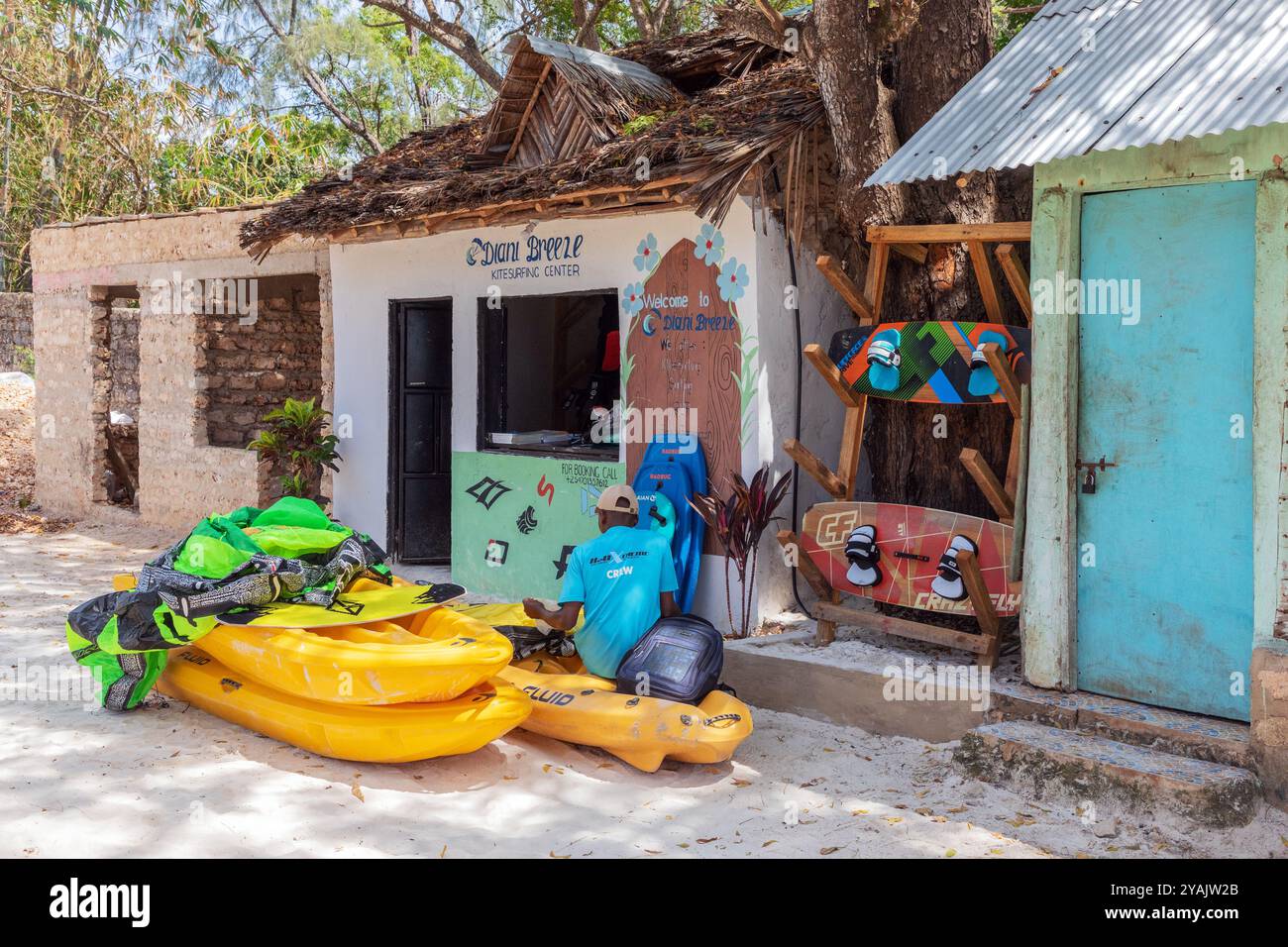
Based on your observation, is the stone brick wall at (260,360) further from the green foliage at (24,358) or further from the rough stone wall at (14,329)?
the green foliage at (24,358)

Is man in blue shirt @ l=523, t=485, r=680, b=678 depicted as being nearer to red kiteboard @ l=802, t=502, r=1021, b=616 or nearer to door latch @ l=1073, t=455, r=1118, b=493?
red kiteboard @ l=802, t=502, r=1021, b=616

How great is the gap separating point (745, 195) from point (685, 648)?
2748 mm

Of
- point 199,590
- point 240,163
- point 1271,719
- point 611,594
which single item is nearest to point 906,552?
point 611,594

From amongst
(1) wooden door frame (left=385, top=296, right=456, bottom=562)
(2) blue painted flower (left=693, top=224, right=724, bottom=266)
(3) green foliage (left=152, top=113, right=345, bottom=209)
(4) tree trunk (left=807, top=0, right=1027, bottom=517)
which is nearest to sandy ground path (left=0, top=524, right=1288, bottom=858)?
(4) tree trunk (left=807, top=0, right=1027, bottom=517)

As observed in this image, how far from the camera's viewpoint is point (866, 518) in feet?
18.8

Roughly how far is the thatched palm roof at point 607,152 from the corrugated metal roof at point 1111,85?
129cm

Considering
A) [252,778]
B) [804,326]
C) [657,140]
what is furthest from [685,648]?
[657,140]


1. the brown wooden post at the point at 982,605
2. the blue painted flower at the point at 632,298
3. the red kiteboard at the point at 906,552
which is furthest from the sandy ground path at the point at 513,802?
the blue painted flower at the point at 632,298

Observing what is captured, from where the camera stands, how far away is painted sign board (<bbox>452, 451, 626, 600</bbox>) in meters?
7.82

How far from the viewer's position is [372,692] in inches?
192

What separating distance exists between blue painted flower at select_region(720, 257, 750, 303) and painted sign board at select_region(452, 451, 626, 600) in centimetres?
138

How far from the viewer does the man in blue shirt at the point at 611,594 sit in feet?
18.1

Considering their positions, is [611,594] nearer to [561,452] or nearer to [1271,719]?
[561,452]

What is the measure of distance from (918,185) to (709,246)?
4.23 ft
